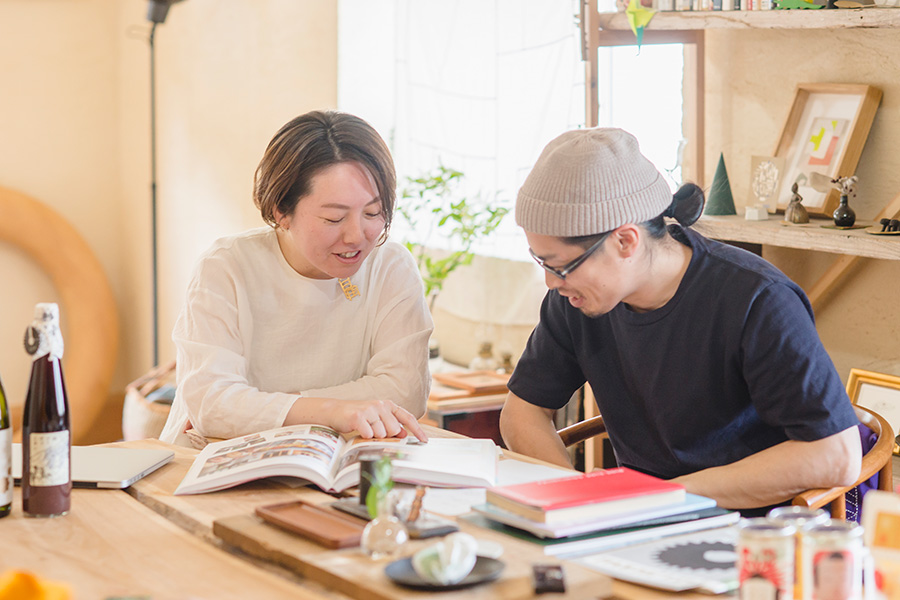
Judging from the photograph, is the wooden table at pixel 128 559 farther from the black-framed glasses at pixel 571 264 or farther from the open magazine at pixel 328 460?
the black-framed glasses at pixel 571 264

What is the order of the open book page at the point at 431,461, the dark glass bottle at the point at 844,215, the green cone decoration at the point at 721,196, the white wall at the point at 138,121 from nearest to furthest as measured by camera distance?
the open book page at the point at 431,461
the dark glass bottle at the point at 844,215
the green cone decoration at the point at 721,196
the white wall at the point at 138,121

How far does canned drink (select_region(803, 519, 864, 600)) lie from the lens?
951mm

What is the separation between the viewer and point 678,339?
1740 millimetres

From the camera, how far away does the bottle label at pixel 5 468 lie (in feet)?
4.36

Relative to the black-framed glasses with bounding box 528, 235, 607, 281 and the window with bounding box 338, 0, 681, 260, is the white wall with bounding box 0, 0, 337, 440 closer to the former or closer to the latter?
the window with bounding box 338, 0, 681, 260

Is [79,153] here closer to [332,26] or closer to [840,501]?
[332,26]

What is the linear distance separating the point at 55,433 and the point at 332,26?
10.6ft

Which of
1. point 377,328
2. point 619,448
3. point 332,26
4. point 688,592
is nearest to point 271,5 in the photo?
point 332,26

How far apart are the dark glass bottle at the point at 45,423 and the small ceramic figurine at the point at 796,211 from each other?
67.6 inches

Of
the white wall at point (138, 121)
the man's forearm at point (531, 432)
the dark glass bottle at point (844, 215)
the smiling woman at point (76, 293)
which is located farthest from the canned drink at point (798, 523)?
the smiling woman at point (76, 293)

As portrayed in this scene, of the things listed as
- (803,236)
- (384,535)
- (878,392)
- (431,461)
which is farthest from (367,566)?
(878,392)

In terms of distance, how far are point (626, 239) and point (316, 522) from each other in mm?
693

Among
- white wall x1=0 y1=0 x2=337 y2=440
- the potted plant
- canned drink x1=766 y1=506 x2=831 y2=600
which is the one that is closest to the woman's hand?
canned drink x1=766 y1=506 x2=831 y2=600

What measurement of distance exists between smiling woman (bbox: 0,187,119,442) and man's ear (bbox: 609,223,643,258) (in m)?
3.81
